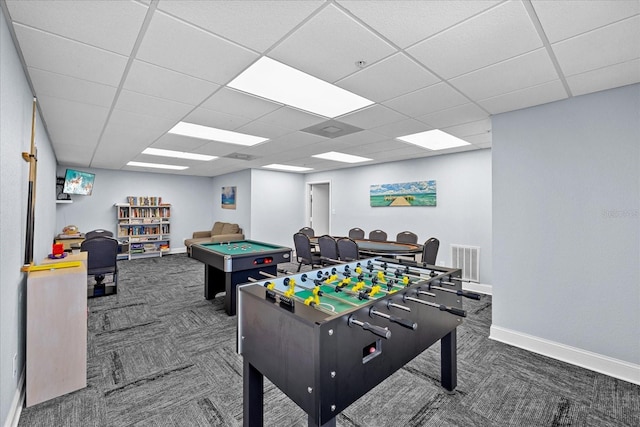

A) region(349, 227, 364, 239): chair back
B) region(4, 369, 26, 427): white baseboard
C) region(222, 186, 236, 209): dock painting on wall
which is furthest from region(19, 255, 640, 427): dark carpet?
region(222, 186, 236, 209): dock painting on wall

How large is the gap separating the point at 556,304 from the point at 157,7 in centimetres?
393

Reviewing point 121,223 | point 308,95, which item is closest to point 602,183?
point 308,95

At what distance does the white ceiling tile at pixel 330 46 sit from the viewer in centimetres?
161

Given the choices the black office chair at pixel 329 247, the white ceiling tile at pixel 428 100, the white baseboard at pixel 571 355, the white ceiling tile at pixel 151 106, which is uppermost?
the white ceiling tile at pixel 428 100

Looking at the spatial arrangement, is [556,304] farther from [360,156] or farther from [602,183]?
[360,156]

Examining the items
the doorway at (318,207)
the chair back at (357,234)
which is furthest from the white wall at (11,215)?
the doorway at (318,207)

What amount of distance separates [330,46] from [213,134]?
9.06ft

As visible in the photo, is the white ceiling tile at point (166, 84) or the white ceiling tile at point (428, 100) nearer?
the white ceiling tile at point (166, 84)

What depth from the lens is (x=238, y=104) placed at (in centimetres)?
284

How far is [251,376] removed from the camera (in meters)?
1.64

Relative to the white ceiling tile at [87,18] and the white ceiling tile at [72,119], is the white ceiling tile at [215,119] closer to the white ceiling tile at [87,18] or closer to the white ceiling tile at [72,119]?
the white ceiling tile at [72,119]

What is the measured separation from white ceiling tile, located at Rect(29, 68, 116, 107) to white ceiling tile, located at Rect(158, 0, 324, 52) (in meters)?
1.44

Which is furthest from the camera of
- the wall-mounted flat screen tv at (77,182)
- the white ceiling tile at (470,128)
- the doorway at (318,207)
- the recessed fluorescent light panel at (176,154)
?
the doorway at (318,207)

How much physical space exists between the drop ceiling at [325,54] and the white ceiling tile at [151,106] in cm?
2
